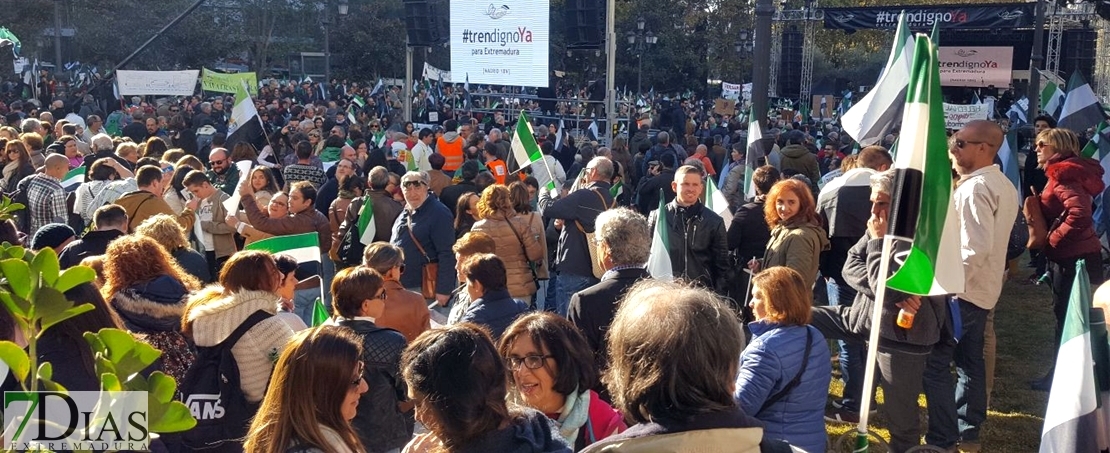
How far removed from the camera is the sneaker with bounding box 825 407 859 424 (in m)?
6.22

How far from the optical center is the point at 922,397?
6.87m

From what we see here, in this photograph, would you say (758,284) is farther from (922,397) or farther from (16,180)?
(16,180)

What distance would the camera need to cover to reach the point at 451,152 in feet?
43.2

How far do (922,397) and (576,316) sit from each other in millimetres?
3192

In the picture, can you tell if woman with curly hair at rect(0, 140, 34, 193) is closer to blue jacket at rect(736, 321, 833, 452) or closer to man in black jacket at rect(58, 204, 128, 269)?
man in black jacket at rect(58, 204, 128, 269)

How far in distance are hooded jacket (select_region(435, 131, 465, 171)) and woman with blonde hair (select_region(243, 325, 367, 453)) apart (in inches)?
405

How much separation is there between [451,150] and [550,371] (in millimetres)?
10106

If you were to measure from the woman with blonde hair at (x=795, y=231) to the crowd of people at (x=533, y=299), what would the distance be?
16mm

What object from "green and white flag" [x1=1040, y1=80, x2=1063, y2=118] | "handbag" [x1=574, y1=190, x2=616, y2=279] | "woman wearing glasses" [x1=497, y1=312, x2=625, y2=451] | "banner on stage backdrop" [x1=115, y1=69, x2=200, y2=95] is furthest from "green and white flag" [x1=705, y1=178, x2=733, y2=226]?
"banner on stage backdrop" [x1=115, y1=69, x2=200, y2=95]

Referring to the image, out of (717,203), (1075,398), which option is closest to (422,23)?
(717,203)

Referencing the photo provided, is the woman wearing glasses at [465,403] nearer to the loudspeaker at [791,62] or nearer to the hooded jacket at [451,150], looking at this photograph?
the hooded jacket at [451,150]

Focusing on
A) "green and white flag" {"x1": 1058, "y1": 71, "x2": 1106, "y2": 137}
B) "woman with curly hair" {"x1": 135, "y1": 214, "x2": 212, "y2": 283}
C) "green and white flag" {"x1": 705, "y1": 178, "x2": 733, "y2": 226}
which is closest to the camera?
"woman with curly hair" {"x1": 135, "y1": 214, "x2": 212, "y2": 283}

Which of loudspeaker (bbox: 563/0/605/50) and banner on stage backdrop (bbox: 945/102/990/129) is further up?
loudspeaker (bbox: 563/0/605/50)

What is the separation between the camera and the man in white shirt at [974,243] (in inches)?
199
